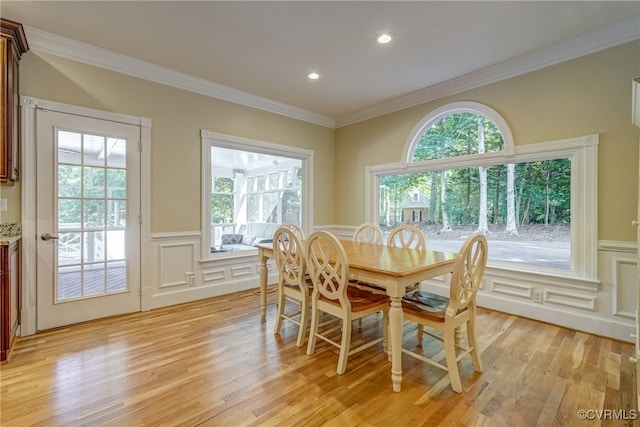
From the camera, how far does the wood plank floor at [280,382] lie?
1601mm

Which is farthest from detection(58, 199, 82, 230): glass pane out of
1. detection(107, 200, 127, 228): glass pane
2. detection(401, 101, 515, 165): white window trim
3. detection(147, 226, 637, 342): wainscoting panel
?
detection(401, 101, 515, 165): white window trim

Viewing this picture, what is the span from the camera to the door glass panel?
2.76 meters

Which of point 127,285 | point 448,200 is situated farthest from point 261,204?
point 448,200

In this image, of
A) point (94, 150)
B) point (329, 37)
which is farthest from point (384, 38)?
point (94, 150)

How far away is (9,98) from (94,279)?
1687mm

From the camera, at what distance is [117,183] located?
9.98 ft

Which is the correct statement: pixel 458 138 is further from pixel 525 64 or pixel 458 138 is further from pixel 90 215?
pixel 90 215

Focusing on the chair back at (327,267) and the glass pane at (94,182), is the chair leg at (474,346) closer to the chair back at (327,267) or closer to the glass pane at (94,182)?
the chair back at (327,267)

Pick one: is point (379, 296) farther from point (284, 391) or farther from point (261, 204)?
point (261, 204)

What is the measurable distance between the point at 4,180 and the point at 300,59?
2738 millimetres

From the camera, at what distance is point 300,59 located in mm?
3043

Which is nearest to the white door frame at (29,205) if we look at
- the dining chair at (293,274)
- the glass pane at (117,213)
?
the glass pane at (117,213)

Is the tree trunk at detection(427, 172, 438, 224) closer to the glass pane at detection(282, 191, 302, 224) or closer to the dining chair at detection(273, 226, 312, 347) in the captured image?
the glass pane at detection(282, 191, 302, 224)

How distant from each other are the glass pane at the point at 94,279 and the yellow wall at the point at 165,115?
62 cm
